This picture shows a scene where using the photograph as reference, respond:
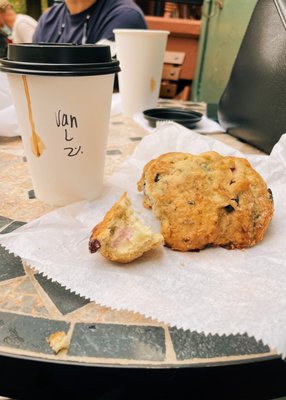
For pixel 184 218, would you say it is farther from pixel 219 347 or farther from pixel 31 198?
pixel 31 198

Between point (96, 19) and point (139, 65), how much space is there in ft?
2.96

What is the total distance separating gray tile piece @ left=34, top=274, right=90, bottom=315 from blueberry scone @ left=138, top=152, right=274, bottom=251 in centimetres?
17

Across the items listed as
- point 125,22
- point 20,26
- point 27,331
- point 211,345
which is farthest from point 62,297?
point 20,26

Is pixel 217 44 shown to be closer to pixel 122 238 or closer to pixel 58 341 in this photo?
pixel 122 238

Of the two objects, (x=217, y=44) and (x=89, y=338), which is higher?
(x=89, y=338)

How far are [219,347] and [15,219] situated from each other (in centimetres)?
42

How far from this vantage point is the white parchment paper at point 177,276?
393 mm

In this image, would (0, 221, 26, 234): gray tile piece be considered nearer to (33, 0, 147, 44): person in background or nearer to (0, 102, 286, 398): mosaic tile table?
(0, 102, 286, 398): mosaic tile table

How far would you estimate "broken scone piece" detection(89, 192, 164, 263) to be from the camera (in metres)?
0.48

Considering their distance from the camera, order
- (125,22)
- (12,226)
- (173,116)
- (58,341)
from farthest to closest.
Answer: (125,22)
(173,116)
(12,226)
(58,341)

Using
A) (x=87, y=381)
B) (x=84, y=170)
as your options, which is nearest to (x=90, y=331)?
(x=87, y=381)

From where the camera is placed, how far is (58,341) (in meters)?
0.36

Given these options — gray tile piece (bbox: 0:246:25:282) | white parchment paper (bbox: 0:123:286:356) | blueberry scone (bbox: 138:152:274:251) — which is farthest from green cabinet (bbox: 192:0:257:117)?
gray tile piece (bbox: 0:246:25:282)

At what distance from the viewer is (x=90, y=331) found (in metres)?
0.38
